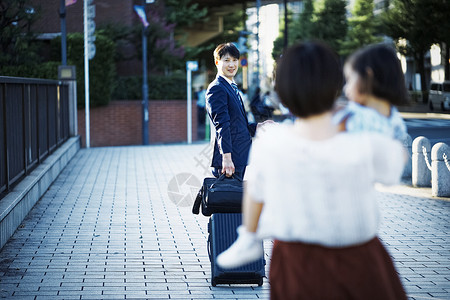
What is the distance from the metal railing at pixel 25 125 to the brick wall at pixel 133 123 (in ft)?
34.5

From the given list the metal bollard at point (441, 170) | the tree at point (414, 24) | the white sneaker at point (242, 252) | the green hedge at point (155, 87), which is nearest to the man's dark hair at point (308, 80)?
the white sneaker at point (242, 252)

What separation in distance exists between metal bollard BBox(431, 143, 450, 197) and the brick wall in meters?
17.0

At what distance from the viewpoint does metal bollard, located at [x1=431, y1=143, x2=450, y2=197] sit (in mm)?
10188

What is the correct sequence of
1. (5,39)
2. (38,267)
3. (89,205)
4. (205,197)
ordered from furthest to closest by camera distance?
(5,39)
(89,205)
(38,267)
(205,197)

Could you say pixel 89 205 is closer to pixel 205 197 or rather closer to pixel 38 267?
pixel 38 267

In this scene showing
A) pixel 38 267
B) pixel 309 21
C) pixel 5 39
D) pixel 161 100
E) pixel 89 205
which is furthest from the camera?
pixel 309 21

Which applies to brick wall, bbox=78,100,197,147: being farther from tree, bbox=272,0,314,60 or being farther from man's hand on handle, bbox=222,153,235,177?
tree, bbox=272,0,314,60

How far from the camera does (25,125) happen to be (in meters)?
10.2

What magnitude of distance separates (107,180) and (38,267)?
6326mm

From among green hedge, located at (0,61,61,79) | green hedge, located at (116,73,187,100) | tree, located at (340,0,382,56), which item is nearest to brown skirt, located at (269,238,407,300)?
green hedge, located at (0,61,61,79)

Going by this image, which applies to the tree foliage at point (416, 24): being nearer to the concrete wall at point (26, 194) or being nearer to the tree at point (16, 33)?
the tree at point (16, 33)

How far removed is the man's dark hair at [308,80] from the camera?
2.68 m

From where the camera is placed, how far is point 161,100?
27.3 metres

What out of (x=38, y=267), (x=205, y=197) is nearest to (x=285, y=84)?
(x=205, y=197)
